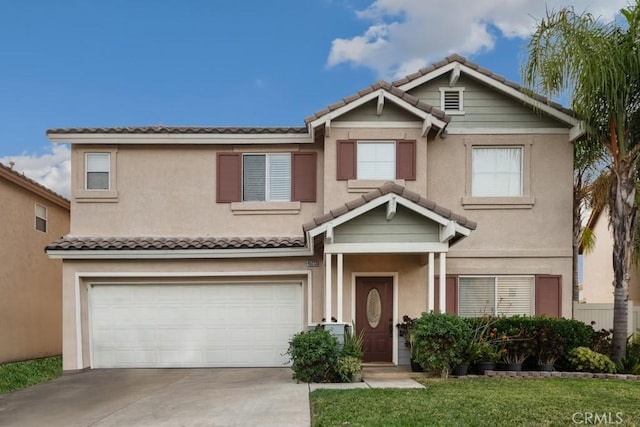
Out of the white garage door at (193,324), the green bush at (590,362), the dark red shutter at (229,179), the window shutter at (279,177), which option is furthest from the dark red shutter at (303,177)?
the green bush at (590,362)

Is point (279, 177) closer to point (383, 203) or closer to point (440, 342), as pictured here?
A: point (383, 203)

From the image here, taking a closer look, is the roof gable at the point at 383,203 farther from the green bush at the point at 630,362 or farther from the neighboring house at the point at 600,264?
the neighboring house at the point at 600,264

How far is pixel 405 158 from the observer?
45.5 feet

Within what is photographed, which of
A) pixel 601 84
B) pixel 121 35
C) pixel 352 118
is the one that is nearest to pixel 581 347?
pixel 601 84

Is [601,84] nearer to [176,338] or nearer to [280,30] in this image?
[280,30]

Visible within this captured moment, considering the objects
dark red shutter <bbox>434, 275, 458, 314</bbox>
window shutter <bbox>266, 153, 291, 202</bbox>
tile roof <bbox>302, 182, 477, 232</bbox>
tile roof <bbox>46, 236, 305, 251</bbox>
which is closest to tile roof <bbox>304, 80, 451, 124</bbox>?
window shutter <bbox>266, 153, 291, 202</bbox>

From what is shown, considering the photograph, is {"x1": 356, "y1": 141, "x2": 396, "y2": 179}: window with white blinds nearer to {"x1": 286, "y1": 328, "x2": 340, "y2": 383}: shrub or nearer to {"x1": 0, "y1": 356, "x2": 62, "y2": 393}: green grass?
{"x1": 286, "y1": 328, "x2": 340, "y2": 383}: shrub

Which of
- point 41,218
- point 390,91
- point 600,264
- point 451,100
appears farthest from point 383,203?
point 600,264

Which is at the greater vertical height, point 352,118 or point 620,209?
point 352,118

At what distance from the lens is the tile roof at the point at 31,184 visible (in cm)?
1561

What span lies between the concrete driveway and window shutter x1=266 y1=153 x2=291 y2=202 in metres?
4.33

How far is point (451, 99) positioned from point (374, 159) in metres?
2.57

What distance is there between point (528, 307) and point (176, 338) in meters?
8.73

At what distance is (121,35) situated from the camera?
57.8 ft
